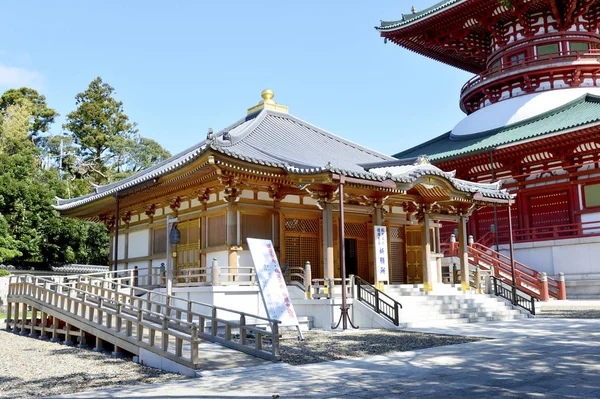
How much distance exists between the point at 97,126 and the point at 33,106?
6616mm

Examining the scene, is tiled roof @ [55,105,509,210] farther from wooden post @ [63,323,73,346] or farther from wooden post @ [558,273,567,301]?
wooden post @ [63,323,73,346]

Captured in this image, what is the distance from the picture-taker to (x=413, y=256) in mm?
21109

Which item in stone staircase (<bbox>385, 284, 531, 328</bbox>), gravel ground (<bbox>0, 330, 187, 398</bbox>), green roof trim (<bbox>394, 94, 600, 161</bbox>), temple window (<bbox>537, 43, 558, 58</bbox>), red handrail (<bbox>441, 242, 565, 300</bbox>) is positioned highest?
temple window (<bbox>537, 43, 558, 58</bbox>)

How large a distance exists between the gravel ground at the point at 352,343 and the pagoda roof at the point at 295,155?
4.59 m

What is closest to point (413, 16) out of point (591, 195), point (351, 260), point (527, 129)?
point (527, 129)

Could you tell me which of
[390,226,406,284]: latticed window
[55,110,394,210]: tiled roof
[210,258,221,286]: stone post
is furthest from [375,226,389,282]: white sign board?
[210,258,221,286]: stone post

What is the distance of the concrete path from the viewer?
7.32 metres

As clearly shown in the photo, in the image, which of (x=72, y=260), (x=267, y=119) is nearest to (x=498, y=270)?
(x=267, y=119)

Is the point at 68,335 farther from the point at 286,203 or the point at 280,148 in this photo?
the point at 280,148

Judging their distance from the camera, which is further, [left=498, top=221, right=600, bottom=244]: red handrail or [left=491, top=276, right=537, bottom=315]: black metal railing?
[left=498, top=221, right=600, bottom=244]: red handrail

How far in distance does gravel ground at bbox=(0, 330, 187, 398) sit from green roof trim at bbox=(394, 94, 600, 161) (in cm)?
2058

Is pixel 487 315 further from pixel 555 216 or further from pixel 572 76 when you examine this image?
pixel 572 76

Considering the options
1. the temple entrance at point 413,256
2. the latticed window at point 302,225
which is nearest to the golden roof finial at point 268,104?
the latticed window at point 302,225

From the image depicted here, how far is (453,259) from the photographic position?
80.6ft
